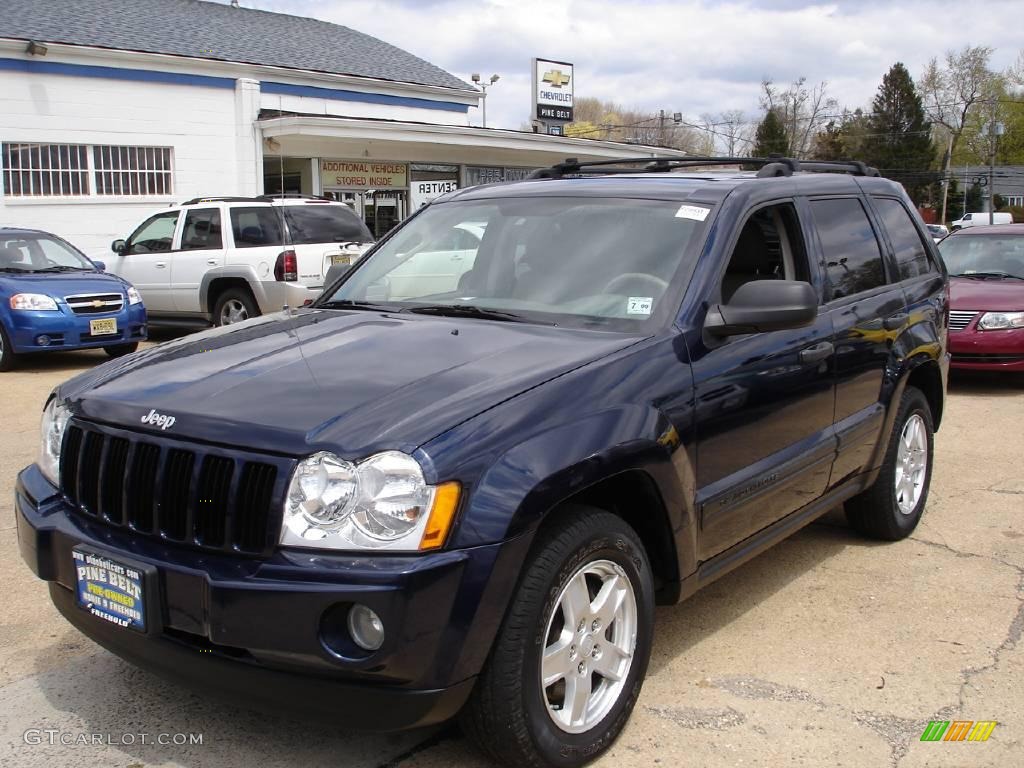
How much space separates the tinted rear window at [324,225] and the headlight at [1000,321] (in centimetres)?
733

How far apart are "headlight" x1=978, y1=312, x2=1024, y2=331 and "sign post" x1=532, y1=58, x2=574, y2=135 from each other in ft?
75.8

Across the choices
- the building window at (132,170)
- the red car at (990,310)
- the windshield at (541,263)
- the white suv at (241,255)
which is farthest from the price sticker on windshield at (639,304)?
the building window at (132,170)

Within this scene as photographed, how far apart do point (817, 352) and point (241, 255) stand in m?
9.63

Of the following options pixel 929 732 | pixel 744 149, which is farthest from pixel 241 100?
pixel 744 149

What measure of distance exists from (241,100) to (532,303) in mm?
17953

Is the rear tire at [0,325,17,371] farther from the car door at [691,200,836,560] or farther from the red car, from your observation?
the red car

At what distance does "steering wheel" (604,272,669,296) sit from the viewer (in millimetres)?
3797

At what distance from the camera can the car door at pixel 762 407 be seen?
145 inches

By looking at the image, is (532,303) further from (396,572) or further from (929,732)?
(929,732)

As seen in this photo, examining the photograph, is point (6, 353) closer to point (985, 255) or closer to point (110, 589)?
point (110, 589)

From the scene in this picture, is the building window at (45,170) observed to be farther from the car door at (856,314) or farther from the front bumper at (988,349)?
the car door at (856,314)

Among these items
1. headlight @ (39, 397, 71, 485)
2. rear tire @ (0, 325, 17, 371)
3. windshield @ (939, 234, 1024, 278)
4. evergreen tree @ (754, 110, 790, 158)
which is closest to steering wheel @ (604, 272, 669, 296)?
headlight @ (39, 397, 71, 485)

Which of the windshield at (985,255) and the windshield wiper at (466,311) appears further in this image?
the windshield at (985,255)

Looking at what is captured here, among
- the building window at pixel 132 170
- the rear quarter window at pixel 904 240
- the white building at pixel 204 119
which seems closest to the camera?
the rear quarter window at pixel 904 240
